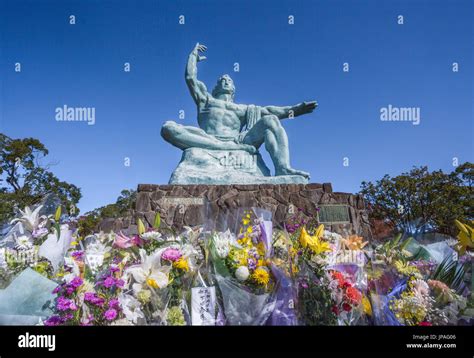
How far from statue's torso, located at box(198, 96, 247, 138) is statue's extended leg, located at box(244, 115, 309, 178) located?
25.0 inches

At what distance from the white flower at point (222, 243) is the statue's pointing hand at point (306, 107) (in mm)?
7198

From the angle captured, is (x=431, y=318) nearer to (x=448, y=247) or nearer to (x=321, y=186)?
(x=448, y=247)

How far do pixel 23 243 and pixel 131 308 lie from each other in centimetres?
75

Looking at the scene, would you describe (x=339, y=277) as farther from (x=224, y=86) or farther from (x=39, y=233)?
(x=224, y=86)

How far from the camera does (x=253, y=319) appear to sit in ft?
4.88

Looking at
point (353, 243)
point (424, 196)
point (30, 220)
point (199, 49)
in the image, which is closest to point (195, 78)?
point (199, 49)

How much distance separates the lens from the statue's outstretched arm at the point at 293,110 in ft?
28.1

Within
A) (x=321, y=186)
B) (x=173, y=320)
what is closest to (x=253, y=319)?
(x=173, y=320)

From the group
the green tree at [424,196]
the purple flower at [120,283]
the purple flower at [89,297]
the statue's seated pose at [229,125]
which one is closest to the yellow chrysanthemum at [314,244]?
the purple flower at [120,283]

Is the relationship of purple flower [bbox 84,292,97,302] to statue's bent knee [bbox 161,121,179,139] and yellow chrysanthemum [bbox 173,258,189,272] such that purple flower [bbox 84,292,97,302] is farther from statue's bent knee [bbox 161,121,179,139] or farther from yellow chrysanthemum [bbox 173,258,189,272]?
statue's bent knee [bbox 161,121,179,139]

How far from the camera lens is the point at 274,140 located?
322 inches

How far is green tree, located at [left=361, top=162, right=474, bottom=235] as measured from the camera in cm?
1579

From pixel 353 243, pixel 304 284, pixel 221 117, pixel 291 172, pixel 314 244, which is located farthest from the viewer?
pixel 221 117

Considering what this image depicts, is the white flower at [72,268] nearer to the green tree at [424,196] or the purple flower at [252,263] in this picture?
the purple flower at [252,263]
